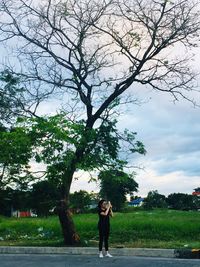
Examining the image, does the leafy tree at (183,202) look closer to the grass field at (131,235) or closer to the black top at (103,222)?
the grass field at (131,235)

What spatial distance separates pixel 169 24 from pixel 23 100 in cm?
530

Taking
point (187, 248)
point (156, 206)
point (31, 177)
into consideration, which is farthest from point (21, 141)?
point (156, 206)

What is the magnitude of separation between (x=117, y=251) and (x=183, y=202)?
49.2 metres

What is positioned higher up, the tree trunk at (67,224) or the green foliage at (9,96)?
the green foliage at (9,96)

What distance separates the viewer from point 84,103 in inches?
669

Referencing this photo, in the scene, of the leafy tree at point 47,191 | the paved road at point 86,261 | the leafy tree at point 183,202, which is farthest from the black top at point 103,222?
the leafy tree at point 183,202

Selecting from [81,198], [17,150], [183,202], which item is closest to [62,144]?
[17,150]

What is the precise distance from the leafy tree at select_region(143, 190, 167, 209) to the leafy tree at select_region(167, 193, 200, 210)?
3.83 ft

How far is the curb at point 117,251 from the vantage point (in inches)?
533

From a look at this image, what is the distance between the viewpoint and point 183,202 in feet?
205

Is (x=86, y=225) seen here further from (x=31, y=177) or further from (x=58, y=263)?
(x=58, y=263)

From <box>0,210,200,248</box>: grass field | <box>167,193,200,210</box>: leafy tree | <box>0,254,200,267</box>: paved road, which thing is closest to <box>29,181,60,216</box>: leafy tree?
<box>0,210,200,248</box>: grass field

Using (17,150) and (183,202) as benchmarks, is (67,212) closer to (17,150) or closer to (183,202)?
(17,150)

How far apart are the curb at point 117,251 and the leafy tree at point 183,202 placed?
4290 centimetres
